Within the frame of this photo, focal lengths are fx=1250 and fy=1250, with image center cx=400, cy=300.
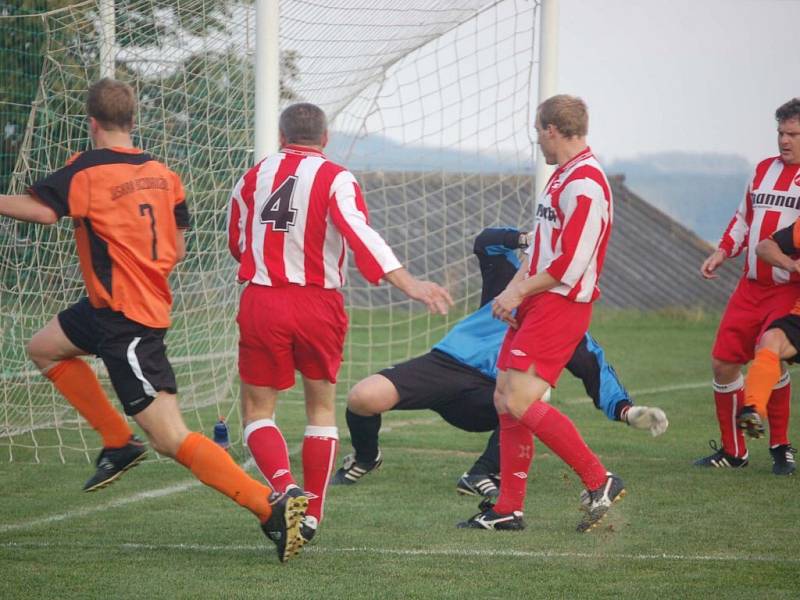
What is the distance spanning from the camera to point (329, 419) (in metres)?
5.50

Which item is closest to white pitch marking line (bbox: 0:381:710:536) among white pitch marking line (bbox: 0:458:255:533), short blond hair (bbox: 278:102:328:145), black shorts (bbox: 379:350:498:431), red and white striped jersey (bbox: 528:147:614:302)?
white pitch marking line (bbox: 0:458:255:533)

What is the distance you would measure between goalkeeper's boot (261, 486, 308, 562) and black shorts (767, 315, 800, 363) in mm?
3170

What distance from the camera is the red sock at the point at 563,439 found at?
18.1 ft

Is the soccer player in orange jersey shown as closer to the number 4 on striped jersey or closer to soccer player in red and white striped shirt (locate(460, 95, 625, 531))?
the number 4 on striped jersey

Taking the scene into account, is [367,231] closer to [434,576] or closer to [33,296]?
[434,576]

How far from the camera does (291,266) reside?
17.0ft

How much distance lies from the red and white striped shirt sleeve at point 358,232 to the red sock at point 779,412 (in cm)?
326

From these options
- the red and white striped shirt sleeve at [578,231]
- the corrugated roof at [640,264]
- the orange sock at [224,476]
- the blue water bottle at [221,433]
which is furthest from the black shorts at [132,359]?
the corrugated roof at [640,264]

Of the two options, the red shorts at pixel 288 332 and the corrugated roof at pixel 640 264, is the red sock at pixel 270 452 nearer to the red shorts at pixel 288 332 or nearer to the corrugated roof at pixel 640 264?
the red shorts at pixel 288 332

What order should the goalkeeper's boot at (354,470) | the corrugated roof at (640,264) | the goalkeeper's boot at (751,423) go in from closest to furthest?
the goalkeeper's boot at (751,423), the goalkeeper's boot at (354,470), the corrugated roof at (640,264)

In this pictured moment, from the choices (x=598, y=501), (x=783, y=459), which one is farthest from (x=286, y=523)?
(x=783, y=459)

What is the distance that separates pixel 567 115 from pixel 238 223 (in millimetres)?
1514

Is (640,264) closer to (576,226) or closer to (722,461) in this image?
(722,461)

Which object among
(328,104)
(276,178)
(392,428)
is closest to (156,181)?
(276,178)
